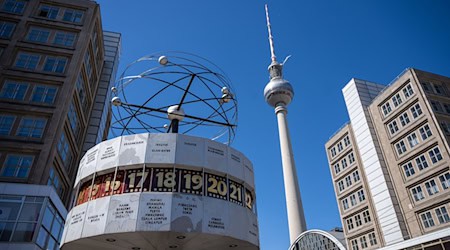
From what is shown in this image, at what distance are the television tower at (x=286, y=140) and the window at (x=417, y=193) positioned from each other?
3503 centimetres

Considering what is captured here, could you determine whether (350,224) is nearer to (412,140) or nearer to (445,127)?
(412,140)

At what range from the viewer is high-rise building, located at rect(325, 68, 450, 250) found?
136ft

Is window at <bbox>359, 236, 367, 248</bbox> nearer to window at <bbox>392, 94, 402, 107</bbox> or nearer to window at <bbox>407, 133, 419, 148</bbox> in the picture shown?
window at <bbox>407, 133, 419, 148</bbox>

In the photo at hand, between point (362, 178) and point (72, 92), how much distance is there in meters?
47.0

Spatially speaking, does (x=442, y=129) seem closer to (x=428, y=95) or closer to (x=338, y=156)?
(x=428, y=95)

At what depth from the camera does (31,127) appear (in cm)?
3644

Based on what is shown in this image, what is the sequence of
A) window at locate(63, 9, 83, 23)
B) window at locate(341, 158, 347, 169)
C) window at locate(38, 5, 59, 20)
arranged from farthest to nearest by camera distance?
window at locate(341, 158, 347, 169)
window at locate(63, 9, 83, 23)
window at locate(38, 5, 59, 20)

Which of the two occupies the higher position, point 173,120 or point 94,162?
point 173,120

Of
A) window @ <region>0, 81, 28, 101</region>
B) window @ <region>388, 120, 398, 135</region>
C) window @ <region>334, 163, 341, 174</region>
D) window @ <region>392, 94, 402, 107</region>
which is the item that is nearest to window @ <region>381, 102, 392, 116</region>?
window @ <region>392, 94, 402, 107</region>

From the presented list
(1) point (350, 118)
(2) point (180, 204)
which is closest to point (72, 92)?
(2) point (180, 204)

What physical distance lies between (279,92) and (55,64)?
7176cm

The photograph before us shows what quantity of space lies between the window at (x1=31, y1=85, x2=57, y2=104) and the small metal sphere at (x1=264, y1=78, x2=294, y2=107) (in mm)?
73040

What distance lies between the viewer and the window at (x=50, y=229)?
29.9m

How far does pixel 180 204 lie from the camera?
14.1m
